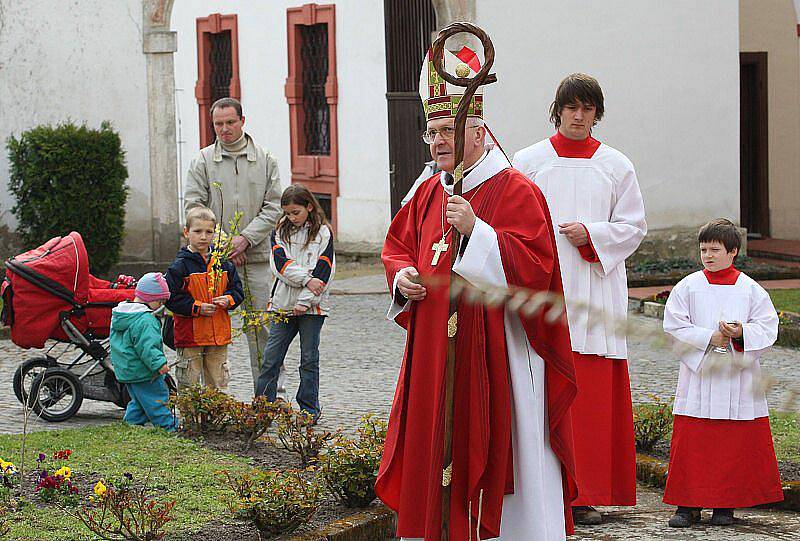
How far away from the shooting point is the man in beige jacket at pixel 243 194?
816cm

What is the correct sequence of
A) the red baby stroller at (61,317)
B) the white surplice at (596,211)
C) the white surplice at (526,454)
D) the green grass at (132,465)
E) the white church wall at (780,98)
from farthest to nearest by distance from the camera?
1. the white church wall at (780,98)
2. the red baby stroller at (61,317)
3. the white surplice at (596,211)
4. the green grass at (132,465)
5. the white surplice at (526,454)

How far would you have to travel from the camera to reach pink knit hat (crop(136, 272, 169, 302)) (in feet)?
23.8

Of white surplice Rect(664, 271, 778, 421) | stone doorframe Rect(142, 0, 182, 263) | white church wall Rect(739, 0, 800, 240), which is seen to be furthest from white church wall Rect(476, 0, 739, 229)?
white surplice Rect(664, 271, 778, 421)

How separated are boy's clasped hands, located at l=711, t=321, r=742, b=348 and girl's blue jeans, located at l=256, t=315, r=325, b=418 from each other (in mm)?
2788

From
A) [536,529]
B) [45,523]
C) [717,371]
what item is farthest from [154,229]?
[717,371]

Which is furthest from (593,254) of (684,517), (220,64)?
(220,64)

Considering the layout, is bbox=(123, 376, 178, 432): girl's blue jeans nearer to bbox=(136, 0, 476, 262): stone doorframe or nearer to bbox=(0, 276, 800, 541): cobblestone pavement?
bbox=(0, 276, 800, 541): cobblestone pavement

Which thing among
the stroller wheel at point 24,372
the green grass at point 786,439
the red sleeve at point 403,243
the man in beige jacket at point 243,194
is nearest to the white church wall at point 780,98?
the green grass at point 786,439

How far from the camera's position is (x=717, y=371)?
152 centimetres

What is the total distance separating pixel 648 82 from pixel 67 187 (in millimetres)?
6856

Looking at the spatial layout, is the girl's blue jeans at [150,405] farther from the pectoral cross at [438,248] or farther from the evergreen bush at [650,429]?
the pectoral cross at [438,248]

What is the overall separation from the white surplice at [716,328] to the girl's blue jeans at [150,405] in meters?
3.07

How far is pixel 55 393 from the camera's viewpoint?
7980 mm

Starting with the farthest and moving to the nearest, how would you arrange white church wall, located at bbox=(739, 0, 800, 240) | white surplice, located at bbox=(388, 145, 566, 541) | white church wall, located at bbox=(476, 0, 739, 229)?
white church wall, located at bbox=(739, 0, 800, 240)
white church wall, located at bbox=(476, 0, 739, 229)
white surplice, located at bbox=(388, 145, 566, 541)
